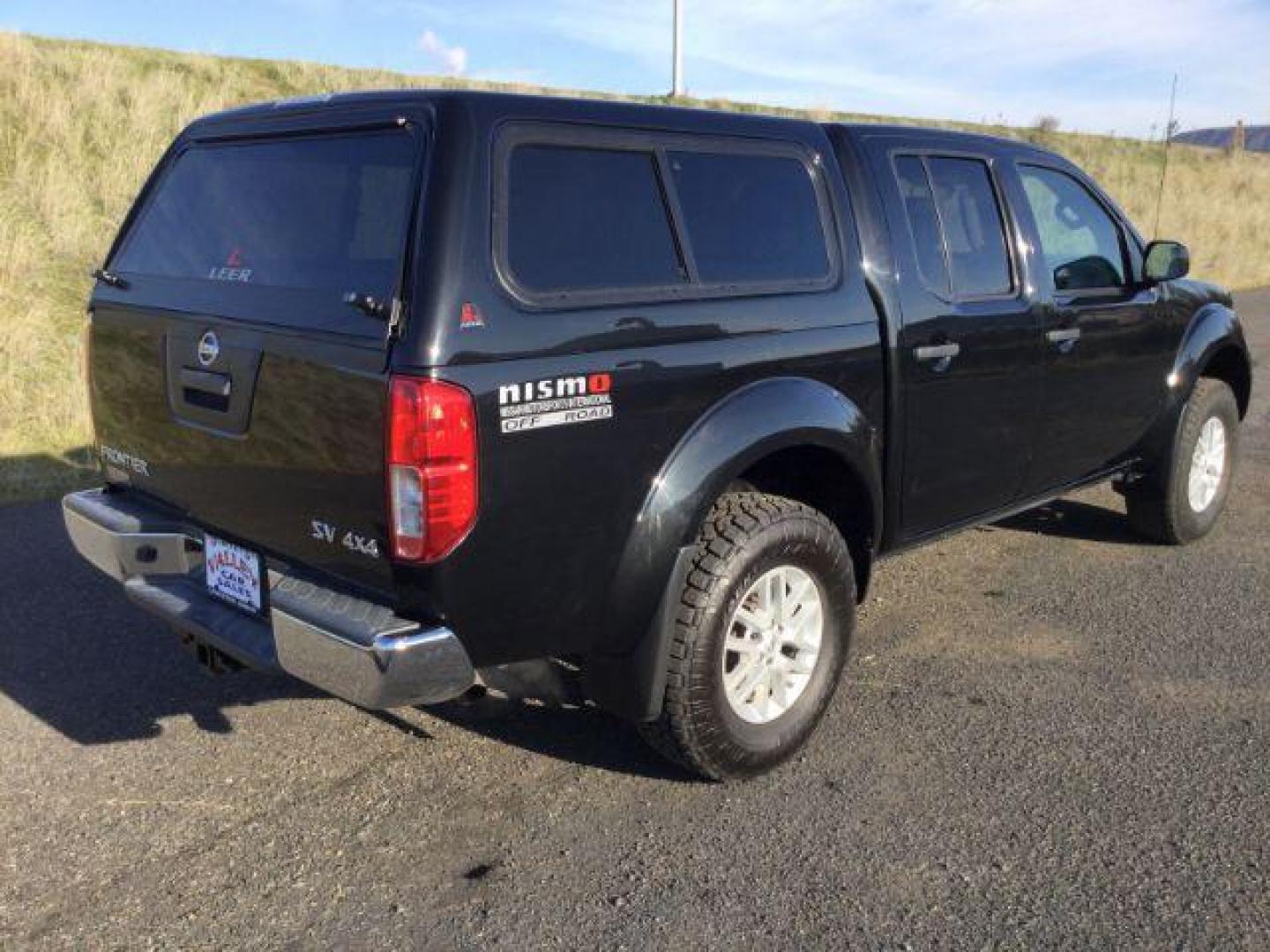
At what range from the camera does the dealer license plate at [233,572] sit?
2.97m

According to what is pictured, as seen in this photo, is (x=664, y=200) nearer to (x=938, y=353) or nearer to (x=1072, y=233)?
(x=938, y=353)

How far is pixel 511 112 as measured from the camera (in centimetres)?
272

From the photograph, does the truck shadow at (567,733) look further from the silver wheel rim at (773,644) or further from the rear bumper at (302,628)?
the rear bumper at (302,628)

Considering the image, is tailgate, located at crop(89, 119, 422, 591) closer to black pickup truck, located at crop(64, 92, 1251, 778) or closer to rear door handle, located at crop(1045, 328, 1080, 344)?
black pickup truck, located at crop(64, 92, 1251, 778)

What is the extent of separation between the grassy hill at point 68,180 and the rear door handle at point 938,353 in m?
4.32

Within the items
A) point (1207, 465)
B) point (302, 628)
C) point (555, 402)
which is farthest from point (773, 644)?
point (1207, 465)

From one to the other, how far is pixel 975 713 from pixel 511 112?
8.02 feet

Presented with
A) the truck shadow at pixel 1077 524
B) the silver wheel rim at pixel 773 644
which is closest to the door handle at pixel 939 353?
the silver wheel rim at pixel 773 644

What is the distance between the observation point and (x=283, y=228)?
2.99m

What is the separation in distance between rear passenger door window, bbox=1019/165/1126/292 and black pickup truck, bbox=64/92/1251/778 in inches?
19.8

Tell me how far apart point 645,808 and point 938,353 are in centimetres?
183

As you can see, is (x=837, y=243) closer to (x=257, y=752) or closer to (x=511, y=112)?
(x=511, y=112)

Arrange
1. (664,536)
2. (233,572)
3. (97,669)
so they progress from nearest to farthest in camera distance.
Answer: (664,536) < (233,572) < (97,669)

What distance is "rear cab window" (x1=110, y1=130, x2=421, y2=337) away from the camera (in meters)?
2.68
